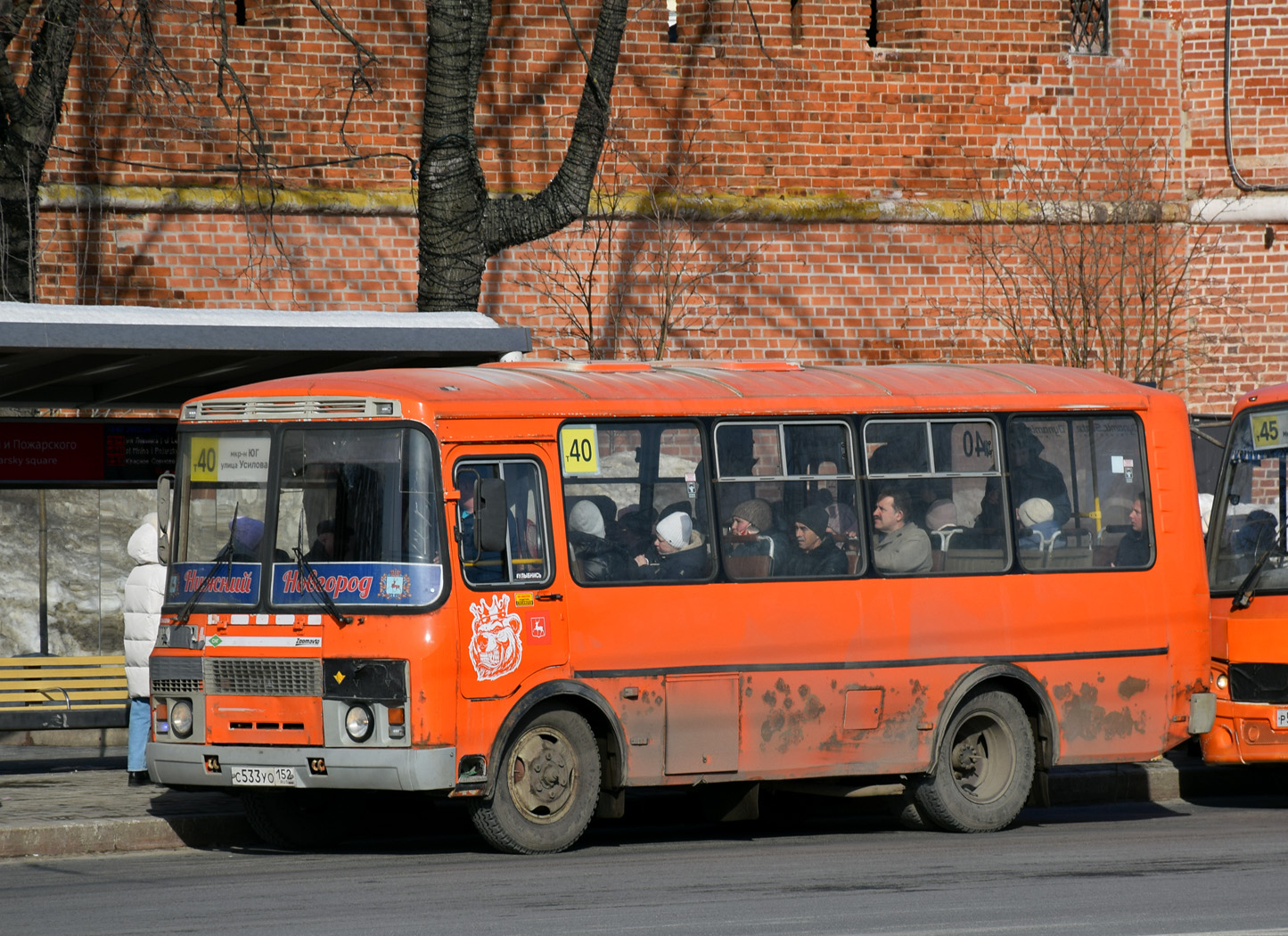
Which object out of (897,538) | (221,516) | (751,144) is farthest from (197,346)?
(751,144)

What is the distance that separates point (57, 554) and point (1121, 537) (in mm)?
10811

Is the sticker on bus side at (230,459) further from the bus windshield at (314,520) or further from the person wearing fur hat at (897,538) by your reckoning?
the person wearing fur hat at (897,538)

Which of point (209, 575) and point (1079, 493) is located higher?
point (1079, 493)

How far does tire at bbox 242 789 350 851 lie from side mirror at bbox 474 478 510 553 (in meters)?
1.84

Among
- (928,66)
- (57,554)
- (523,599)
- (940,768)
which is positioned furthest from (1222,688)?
(57,554)

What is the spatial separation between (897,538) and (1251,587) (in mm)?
2867

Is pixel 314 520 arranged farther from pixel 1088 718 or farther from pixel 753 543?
pixel 1088 718

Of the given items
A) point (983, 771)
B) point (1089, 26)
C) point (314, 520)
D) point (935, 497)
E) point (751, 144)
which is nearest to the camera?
point (314, 520)

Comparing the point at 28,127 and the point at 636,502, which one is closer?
the point at 636,502

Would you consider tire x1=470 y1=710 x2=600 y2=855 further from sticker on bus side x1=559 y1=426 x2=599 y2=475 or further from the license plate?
sticker on bus side x1=559 y1=426 x2=599 y2=475

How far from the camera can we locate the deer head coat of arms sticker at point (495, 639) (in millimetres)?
9953

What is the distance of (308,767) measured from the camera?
9844mm

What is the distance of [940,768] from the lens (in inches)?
449

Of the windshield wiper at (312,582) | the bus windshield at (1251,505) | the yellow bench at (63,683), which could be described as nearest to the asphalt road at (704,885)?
the windshield wiper at (312,582)
